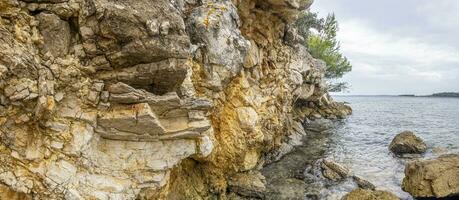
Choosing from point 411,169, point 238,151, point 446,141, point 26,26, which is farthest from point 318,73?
point 26,26

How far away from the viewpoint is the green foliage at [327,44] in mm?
47562

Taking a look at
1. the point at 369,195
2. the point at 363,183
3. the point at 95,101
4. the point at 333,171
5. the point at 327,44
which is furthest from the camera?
the point at 327,44

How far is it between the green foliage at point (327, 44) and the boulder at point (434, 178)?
1190 inches

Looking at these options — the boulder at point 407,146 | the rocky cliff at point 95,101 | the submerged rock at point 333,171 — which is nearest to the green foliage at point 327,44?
the boulder at point 407,146

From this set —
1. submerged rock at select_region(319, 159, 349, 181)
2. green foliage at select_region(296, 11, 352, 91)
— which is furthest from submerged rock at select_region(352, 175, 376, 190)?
green foliage at select_region(296, 11, 352, 91)

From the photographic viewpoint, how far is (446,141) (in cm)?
3170

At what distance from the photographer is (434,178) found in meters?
15.8

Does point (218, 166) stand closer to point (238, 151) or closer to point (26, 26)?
point (238, 151)

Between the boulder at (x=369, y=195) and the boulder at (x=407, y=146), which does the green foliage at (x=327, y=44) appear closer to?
the boulder at (x=407, y=146)

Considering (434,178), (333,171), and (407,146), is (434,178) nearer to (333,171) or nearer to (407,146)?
(333,171)

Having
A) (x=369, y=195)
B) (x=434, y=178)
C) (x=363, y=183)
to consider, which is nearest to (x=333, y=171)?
(x=363, y=183)

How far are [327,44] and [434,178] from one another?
116 ft

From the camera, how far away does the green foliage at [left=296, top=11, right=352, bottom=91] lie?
47.6 meters

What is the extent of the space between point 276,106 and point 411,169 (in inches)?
332
